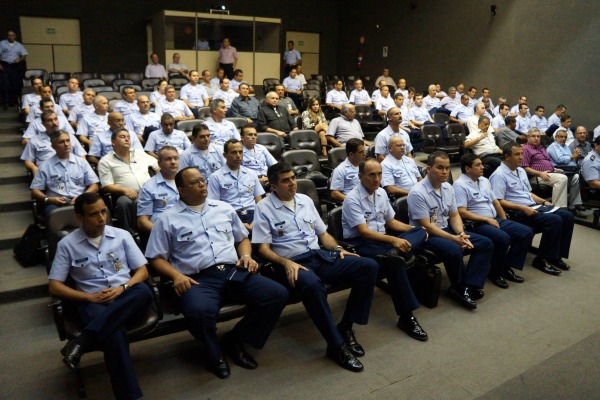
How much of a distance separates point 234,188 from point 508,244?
2.39m

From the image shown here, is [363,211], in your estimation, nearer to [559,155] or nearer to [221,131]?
[221,131]

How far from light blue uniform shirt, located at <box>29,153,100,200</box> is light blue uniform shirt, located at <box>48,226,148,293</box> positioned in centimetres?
147

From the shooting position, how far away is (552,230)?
4578 millimetres

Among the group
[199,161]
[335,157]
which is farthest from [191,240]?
[335,157]

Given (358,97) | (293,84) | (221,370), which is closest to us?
(221,370)

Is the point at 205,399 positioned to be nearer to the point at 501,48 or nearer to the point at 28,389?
the point at 28,389

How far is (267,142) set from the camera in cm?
592

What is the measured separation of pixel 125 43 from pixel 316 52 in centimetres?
583

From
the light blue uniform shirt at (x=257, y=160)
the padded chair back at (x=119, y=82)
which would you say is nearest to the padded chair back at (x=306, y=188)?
the light blue uniform shirt at (x=257, y=160)

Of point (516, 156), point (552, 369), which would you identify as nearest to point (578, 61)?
point (516, 156)

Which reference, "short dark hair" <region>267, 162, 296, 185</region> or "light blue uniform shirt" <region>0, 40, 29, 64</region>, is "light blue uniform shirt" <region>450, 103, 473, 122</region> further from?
"light blue uniform shirt" <region>0, 40, 29, 64</region>

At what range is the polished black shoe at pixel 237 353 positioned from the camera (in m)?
2.92

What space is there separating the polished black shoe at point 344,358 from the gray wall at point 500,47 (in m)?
9.02

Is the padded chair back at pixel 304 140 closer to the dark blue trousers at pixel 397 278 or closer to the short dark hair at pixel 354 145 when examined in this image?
the short dark hair at pixel 354 145
